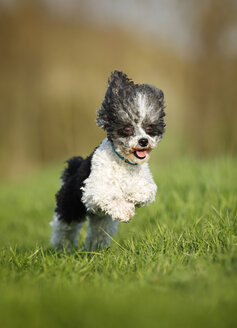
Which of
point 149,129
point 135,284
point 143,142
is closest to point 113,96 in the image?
point 149,129

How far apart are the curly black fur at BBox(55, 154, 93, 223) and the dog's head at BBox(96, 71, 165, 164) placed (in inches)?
18.8

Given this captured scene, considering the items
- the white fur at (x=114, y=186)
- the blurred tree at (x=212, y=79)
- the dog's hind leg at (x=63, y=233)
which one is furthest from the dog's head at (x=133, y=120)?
the blurred tree at (x=212, y=79)

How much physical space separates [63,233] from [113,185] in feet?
4.02

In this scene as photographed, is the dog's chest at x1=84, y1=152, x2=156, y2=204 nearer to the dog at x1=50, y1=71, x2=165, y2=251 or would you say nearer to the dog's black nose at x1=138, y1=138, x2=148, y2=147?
the dog at x1=50, y1=71, x2=165, y2=251

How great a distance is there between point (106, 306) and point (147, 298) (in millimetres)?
267

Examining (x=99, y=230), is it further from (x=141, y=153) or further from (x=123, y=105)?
(x=123, y=105)

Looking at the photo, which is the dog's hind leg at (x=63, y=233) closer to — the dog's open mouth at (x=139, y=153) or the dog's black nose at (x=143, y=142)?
the dog's open mouth at (x=139, y=153)

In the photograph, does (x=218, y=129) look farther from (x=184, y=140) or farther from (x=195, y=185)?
(x=195, y=185)

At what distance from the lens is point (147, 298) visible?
92.0 inches

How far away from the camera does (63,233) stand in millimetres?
4703

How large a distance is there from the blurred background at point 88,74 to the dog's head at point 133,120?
8.52 metres

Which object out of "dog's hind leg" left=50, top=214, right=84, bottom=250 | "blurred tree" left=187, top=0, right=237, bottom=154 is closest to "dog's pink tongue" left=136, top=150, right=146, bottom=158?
"dog's hind leg" left=50, top=214, right=84, bottom=250

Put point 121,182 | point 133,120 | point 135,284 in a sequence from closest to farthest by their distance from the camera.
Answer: point 135,284
point 133,120
point 121,182

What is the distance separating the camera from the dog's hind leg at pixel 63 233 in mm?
4664
